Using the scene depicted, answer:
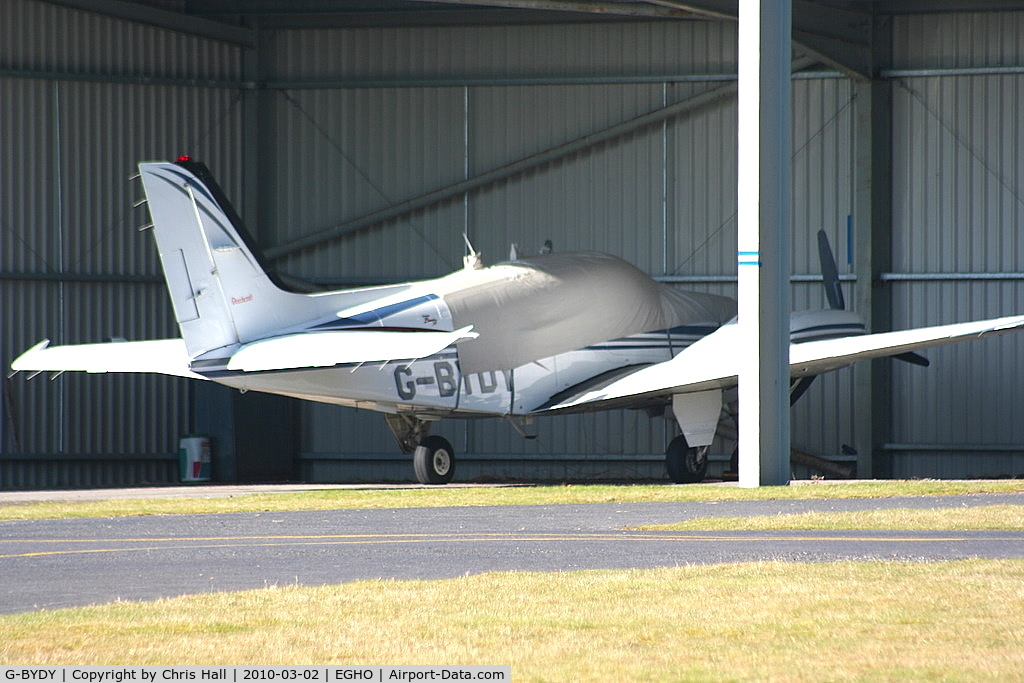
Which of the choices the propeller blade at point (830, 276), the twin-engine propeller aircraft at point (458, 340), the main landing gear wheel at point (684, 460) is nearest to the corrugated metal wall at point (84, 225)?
the twin-engine propeller aircraft at point (458, 340)

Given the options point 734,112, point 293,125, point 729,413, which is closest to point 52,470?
point 293,125

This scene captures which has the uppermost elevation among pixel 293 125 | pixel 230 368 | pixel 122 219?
pixel 293 125

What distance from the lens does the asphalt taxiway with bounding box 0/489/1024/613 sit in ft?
33.8

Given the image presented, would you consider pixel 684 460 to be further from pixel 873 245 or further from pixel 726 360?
pixel 873 245

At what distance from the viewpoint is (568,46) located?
3186cm

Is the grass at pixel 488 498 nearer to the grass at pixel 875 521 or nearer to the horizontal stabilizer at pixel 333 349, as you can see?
the horizontal stabilizer at pixel 333 349

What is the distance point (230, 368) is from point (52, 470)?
36.1 feet

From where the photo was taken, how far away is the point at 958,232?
30219 millimetres

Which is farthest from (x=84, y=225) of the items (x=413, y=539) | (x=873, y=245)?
(x=413, y=539)

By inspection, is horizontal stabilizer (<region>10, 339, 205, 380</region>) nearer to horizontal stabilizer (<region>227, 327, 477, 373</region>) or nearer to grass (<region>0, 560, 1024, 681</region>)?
horizontal stabilizer (<region>227, 327, 477, 373</region>)

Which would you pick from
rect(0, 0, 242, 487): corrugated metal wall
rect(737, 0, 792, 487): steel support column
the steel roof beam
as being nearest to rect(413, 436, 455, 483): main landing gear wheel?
rect(737, 0, 792, 487): steel support column

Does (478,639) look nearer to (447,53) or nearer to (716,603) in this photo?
(716,603)

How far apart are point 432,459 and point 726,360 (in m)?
5.09

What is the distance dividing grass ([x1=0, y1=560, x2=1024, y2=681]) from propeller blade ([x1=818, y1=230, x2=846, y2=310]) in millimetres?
17742
